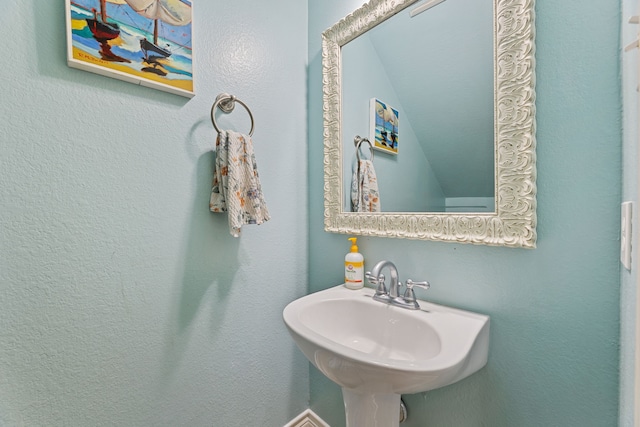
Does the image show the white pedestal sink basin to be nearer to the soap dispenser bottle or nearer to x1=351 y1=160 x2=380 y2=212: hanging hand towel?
the soap dispenser bottle

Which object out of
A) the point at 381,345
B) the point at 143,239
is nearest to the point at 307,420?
the point at 381,345

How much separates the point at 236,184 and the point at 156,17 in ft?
1.78

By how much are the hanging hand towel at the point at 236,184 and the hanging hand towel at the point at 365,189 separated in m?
0.37

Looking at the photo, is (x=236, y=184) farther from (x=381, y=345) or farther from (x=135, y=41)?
(x=381, y=345)

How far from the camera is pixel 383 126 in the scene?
1.03 m

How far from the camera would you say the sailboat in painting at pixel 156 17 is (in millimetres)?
802

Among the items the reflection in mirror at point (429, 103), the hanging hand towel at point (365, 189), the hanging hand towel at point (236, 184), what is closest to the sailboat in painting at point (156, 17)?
the hanging hand towel at point (236, 184)

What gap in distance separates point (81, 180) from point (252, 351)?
83cm

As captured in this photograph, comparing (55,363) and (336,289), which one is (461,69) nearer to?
(336,289)

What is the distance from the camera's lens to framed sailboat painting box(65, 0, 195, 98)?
72cm

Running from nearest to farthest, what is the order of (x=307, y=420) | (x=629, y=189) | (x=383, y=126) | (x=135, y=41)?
1. (x=629, y=189)
2. (x=135, y=41)
3. (x=383, y=126)
4. (x=307, y=420)

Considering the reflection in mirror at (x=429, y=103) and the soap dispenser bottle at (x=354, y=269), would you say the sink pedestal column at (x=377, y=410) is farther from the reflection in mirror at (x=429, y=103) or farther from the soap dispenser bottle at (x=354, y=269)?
the reflection in mirror at (x=429, y=103)

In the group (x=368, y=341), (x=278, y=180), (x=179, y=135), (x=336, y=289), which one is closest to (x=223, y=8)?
(x=179, y=135)

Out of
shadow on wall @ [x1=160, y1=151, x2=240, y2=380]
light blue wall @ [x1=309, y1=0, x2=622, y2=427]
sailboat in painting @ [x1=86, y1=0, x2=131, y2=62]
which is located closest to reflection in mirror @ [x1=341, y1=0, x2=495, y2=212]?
light blue wall @ [x1=309, y1=0, x2=622, y2=427]
